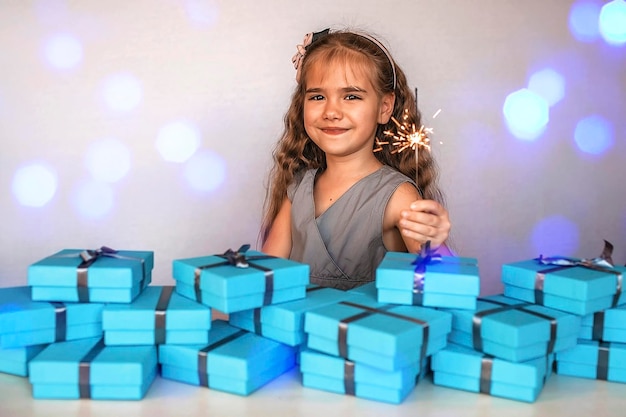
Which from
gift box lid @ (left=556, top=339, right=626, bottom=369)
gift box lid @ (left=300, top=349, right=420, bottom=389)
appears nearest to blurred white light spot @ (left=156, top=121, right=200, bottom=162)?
gift box lid @ (left=300, top=349, right=420, bottom=389)

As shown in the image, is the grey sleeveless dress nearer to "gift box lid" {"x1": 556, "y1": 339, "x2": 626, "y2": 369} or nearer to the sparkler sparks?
the sparkler sparks

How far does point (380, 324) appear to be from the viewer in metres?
1.05

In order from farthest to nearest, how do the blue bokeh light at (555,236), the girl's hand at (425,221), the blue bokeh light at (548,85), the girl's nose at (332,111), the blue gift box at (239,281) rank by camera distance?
the blue bokeh light at (555,236)
the blue bokeh light at (548,85)
the girl's nose at (332,111)
the girl's hand at (425,221)
the blue gift box at (239,281)

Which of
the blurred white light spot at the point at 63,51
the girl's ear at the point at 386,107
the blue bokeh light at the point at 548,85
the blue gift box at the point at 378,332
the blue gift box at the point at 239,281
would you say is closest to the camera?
the blue gift box at the point at 378,332

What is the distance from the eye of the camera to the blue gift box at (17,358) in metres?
1.16

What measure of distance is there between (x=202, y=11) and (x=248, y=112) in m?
0.47

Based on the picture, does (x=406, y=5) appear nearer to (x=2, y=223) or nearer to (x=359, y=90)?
(x=359, y=90)

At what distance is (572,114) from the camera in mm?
2912

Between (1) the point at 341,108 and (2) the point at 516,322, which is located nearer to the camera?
(2) the point at 516,322

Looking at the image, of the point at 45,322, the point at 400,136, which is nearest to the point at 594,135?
the point at 400,136

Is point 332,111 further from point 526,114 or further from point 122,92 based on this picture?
point 526,114

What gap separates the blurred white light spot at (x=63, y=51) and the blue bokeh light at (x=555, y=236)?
2.23 m

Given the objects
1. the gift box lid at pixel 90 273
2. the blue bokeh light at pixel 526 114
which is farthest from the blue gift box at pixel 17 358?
the blue bokeh light at pixel 526 114

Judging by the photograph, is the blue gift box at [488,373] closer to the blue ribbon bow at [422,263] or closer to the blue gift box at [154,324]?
the blue ribbon bow at [422,263]
